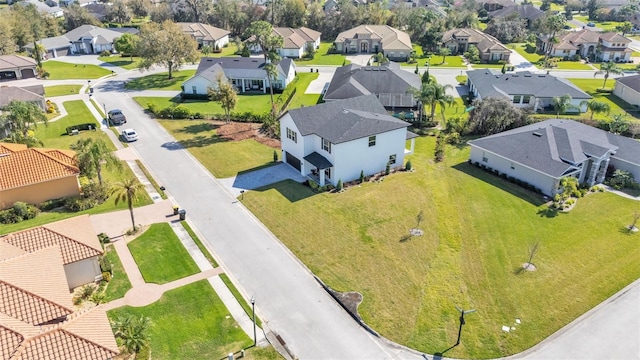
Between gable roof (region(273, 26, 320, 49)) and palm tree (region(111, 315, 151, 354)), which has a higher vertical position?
gable roof (region(273, 26, 320, 49))

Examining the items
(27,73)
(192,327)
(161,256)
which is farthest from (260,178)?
(27,73)

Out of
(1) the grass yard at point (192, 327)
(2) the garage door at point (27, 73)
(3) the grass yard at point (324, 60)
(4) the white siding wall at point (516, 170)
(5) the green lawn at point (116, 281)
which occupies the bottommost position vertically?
(1) the grass yard at point (192, 327)

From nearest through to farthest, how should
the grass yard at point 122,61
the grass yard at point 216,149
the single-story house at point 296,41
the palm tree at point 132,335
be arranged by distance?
the palm tree at point 132,335 < the grass yard at point 216,149 < the grass yard at point 122,61 < the single-story house at point 296,41

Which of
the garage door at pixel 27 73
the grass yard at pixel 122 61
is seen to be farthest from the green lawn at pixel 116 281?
the grass yard at pixel 122 61

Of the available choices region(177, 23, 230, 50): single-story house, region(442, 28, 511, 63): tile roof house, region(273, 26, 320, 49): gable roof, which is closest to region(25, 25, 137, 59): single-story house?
region(177, 23, 230, 50): single-story house

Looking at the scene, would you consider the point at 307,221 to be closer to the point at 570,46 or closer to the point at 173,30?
the point at 173,30

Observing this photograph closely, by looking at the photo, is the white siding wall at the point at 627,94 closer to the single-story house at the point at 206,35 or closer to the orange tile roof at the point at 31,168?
the orange tile roof at the point at 31,168

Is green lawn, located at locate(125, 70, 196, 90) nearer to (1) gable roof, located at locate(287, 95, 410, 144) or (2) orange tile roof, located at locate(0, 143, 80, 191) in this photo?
(2) orange tile roof, located at locate(0, 143, 80, 191)
